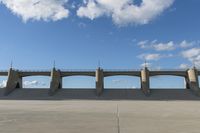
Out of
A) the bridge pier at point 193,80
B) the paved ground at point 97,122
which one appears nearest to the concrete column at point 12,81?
the bridge pier at point 193,80

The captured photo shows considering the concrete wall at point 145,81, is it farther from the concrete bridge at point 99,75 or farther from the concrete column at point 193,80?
the concrete column at point 193,80

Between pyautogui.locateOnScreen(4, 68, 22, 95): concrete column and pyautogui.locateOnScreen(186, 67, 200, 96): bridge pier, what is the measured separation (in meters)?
38.7

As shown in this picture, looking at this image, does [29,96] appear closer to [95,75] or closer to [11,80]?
[11,80]

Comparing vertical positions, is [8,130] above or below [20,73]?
below

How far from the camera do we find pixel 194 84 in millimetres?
70062

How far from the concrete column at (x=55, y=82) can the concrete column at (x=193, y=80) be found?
28916 millimetres

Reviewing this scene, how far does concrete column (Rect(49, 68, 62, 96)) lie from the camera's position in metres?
70.3

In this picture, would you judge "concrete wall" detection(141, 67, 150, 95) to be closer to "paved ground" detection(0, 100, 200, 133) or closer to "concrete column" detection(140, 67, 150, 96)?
"concrete column" detection(140, 67, 150, 96)

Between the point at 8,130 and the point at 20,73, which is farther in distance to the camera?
the point at 20,73

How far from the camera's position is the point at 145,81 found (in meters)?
70.5

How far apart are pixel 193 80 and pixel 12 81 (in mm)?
39945

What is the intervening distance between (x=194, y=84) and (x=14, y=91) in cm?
3919

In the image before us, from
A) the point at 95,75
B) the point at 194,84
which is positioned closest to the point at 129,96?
the point at 95,75

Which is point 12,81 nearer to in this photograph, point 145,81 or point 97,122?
point 145,81
